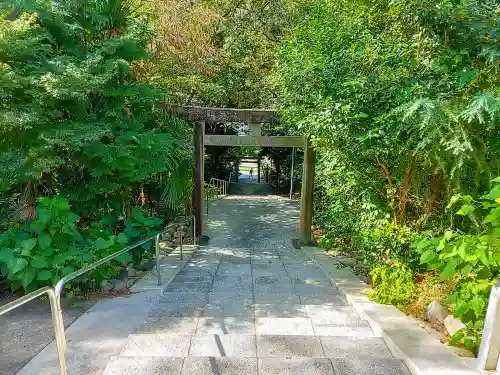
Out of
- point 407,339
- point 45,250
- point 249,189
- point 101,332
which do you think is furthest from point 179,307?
point 249,189

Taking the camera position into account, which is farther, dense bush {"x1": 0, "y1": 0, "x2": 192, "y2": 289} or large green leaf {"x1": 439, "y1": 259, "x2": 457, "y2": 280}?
dense bush {"x1": 0, "y1": 0, "x2": 192, "y2": 289}

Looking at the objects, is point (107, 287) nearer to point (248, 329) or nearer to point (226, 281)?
point (226, 281)

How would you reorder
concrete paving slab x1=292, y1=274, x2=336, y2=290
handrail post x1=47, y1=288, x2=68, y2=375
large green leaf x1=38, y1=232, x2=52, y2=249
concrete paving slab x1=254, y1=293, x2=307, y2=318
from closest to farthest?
handrail post x1=47, y1=288, x2=68, y2=375 → concrete paving slab x1=254, y1=293, x2=307, y2=318 → large green leaf x1=38, y1=232, x2=52, y2=249 → concrete paving slab x1=292, y1=274, x2=336, y2=290

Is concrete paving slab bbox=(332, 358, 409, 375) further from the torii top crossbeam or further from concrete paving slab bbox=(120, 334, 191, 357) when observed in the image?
the torii top crossbeam

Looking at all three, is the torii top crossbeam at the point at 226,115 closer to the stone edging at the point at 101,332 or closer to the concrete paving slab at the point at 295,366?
the stone edging at the point at 101,332

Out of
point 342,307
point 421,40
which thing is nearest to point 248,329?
point 342,307

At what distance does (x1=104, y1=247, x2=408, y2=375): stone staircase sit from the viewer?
212cm

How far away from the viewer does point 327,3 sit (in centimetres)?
434

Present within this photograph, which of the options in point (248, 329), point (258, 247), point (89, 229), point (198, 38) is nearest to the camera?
point (248, 329)

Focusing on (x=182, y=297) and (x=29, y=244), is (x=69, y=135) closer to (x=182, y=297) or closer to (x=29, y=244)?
(x=29, y=244)

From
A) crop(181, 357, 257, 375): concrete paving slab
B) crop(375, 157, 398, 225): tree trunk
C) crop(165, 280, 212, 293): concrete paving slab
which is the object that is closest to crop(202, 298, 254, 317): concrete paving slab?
crop(165, 280, 212, 293): concrete paving slab

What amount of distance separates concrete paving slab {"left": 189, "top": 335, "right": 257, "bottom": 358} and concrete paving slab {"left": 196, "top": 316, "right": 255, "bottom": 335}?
0.97 ft

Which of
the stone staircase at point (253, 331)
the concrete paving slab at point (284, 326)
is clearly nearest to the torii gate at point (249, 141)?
the stone staircase at point (253, 331)

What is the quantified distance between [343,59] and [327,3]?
135 centimetres
